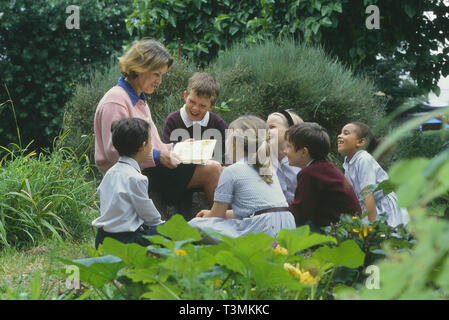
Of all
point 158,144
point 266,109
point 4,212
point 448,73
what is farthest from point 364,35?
point 4,212

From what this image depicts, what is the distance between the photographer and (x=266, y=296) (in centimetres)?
131

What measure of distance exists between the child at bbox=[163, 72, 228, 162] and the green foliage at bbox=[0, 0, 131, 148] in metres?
Answer: 7.53

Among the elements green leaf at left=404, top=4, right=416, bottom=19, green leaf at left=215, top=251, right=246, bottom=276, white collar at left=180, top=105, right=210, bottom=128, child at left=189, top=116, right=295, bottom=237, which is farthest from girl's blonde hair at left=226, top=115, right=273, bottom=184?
green leaf at left=404, top=4, right=416, bottom=19

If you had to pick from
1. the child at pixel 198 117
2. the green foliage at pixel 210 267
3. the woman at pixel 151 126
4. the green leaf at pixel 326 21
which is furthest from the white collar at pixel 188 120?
the green leaf at pixel 326 21

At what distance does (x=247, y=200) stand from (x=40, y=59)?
9630 millimetres

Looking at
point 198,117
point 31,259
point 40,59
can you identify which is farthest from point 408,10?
point 40,59

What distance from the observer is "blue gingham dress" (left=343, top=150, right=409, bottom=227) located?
430cm

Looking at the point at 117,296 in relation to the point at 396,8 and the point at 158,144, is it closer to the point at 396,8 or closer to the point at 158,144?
the point at 158,144

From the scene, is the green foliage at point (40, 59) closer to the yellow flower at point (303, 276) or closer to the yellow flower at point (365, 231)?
the yellow flower at point (365, 231)

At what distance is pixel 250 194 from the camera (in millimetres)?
3447

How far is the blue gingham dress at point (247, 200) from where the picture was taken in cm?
341

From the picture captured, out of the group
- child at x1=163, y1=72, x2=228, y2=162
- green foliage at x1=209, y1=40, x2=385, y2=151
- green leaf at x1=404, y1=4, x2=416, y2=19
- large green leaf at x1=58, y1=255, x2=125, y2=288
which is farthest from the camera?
green leaf at x1=404, y1=4, x2=416, y2=19

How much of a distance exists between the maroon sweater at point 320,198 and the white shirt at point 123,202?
1038mm

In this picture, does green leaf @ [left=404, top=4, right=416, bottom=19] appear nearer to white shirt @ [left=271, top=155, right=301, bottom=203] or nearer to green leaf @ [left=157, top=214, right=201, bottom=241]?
white shirt @ [left=271, top=155, right=301, bottom=203]
